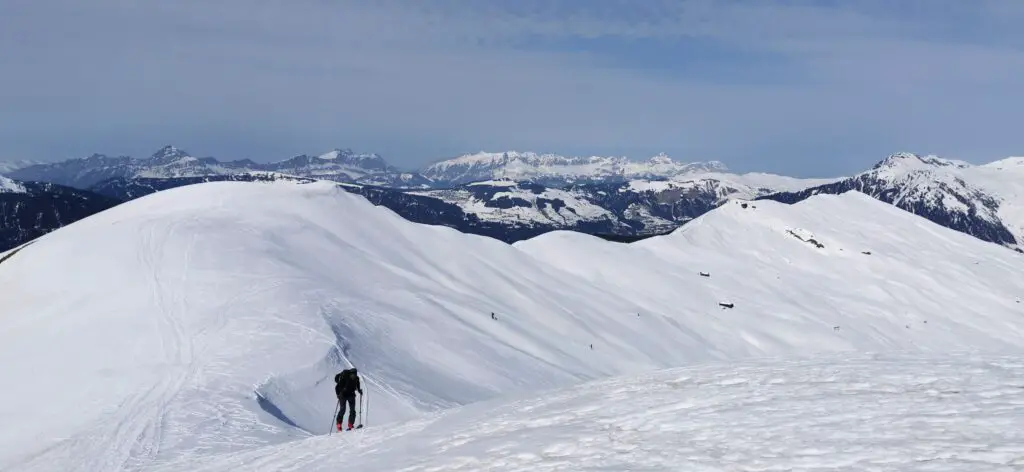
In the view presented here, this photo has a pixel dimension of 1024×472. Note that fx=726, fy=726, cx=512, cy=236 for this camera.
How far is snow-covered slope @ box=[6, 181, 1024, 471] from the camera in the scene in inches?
997

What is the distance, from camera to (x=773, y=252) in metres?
173

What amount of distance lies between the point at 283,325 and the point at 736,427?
28.8 meters

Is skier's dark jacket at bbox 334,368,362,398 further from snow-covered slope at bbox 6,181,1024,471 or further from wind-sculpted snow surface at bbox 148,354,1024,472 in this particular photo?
wind-sculpted snow surface at bbox 148,354,1024,472

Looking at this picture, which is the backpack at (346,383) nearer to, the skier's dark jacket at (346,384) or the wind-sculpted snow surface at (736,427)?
the skier's dark jacket at (346,384)

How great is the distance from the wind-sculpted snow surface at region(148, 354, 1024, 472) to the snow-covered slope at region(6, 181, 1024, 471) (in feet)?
22.5

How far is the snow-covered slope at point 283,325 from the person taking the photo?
25.3 meters

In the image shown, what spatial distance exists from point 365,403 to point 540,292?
1690 inches

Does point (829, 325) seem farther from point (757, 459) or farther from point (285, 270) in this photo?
point (757, 459)

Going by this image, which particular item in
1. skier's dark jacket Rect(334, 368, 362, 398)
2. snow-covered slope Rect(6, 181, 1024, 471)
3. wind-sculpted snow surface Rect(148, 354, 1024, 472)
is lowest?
snow-covered slope Rect(6, 181, 1024, 471)

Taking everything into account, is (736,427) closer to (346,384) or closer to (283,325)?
(346,384)

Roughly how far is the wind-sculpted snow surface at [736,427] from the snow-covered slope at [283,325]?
684 centimetres

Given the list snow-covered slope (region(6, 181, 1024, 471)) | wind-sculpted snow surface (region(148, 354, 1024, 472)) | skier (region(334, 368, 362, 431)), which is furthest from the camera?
snow-covered slope (region(6, 181, 1024, 471))

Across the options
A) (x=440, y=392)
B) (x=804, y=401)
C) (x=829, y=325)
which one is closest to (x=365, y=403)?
(x=440, y=392)

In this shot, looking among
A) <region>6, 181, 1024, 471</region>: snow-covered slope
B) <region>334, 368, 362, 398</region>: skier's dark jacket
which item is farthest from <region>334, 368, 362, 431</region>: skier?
<region>6, 181, 1024, 471</region>: snow-covered slope
